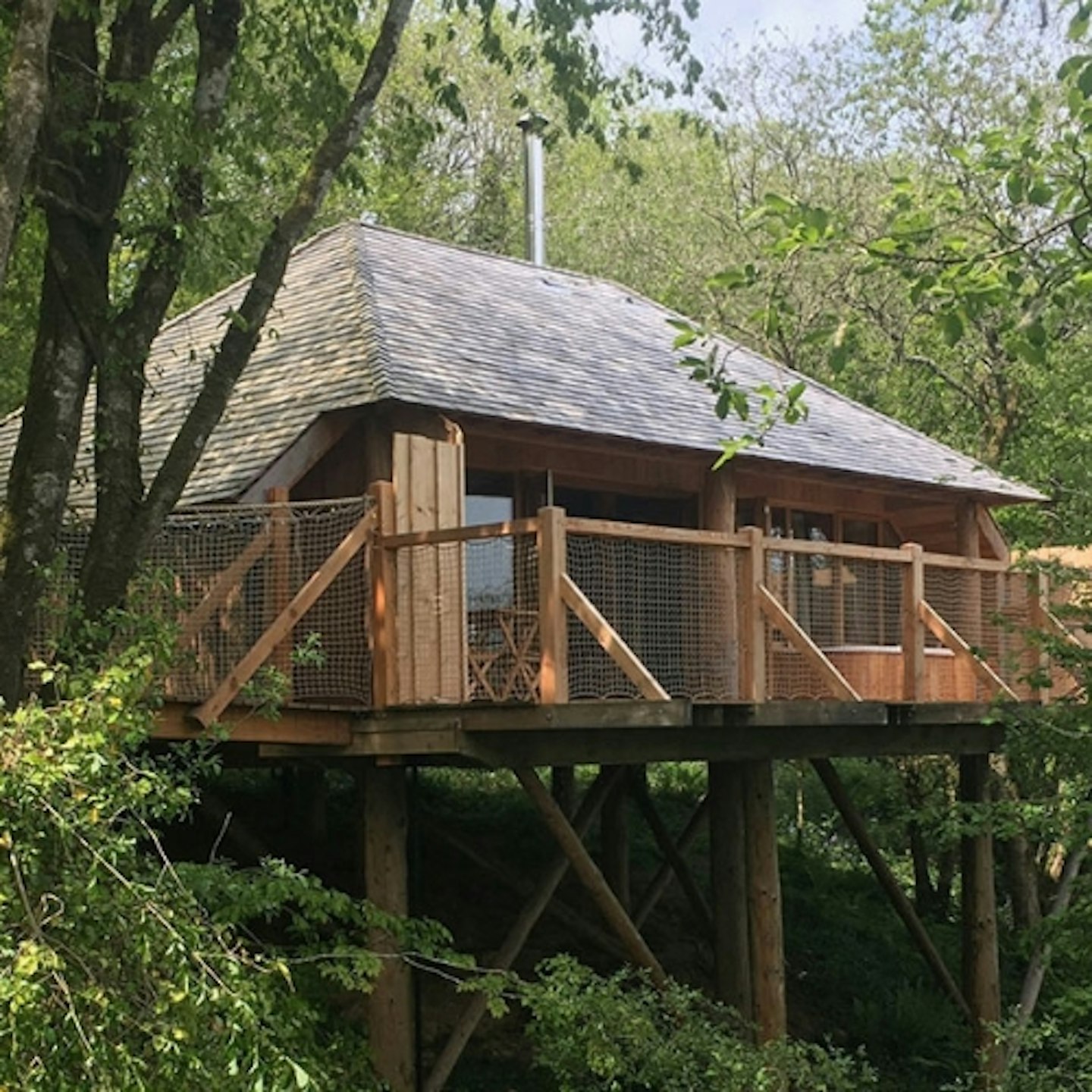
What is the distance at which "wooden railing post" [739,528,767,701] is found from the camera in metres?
10.3

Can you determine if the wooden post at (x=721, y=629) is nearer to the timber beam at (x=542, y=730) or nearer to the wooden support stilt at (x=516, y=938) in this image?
the timber beam at (x=542, y=730)

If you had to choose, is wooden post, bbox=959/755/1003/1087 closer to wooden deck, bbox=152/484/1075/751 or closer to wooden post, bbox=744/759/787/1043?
wooden post, bbox=744/759/787/1043

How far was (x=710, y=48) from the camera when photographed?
29000 mm

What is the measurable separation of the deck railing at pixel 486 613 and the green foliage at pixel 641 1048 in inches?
65.6

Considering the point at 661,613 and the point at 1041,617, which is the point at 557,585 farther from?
the point at 1041,617

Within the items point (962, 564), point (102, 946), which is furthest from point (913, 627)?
point (102, 946)

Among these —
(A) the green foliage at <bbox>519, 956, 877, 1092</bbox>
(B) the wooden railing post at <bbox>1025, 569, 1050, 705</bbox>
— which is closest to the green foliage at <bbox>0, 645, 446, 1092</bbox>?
(A) the green foliage at <bbox>519, 956, 877, 1092</bbox>

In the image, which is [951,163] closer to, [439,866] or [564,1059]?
[439,866]

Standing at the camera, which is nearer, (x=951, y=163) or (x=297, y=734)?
(x=297, y=734)

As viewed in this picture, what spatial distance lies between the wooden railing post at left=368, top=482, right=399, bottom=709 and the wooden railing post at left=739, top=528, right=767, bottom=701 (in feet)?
7.29

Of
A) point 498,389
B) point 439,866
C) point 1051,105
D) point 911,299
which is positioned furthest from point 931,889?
point 911,299

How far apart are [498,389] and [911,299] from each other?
17.7ft

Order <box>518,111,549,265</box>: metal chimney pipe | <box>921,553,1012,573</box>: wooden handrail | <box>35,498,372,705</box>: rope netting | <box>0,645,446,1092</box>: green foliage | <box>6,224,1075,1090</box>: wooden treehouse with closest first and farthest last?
<box>0,645,446,1092</box>: green foliage < <box>35,498,372,705</box>: rope netting < <box>6,224,1075,1090</box>: wooden treehouse < <box>921,553,1012,573</box>: wooden handrail < <box>518,111,549,265</box>: metal chimney pipe

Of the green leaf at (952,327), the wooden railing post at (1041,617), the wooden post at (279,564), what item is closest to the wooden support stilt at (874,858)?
the wooden railing post at (1041,617)
